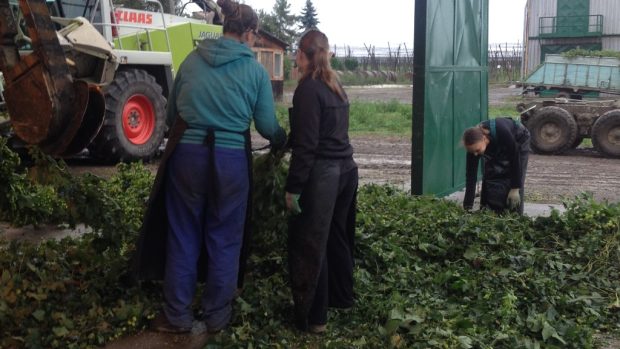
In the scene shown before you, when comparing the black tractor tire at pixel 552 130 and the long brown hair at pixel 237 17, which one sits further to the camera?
the black tractor tire at pixel 552 130

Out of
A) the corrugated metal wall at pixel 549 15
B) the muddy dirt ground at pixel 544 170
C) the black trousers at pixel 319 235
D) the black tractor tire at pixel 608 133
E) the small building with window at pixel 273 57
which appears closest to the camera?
the black trousers at pixel 319 235

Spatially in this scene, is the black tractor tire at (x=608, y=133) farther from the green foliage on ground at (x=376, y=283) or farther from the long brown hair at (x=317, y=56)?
the long brown hair at (x=317, y=56)

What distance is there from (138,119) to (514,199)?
644 centimetres

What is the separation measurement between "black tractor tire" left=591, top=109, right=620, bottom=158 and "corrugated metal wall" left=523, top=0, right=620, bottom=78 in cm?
2501

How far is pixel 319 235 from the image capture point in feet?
13.7

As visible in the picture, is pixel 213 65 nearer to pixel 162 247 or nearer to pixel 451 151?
pixel 162 247

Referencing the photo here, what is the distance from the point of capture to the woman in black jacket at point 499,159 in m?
6.77

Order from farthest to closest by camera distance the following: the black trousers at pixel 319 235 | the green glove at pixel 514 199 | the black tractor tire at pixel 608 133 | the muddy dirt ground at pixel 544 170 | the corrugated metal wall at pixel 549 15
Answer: the corrugated metal wall at pixel 549 15 → the black tractor tire at pixel 608 133 → the muddy dirt ground at pixel 544 170 → the green glove at pixel 514 199 → the black trousers at pixel 319 235

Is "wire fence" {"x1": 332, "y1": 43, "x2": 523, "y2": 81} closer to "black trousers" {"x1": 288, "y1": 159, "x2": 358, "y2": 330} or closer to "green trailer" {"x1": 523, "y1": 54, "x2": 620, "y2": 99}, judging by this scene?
"green trailer" {"x1": 523, "y1": 54, "x2": 620, "y2": 99}

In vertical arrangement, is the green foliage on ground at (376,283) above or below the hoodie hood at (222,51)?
below

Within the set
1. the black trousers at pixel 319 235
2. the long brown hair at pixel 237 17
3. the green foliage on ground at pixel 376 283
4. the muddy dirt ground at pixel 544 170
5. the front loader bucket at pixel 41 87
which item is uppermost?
the long brown hair at pixel 237 17

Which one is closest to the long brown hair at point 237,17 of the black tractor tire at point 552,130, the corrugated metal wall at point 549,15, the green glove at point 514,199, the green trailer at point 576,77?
the green glove at point 514,199

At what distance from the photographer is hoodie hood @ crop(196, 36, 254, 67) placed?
4.00m

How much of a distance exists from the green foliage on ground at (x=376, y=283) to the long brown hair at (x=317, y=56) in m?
0.87
